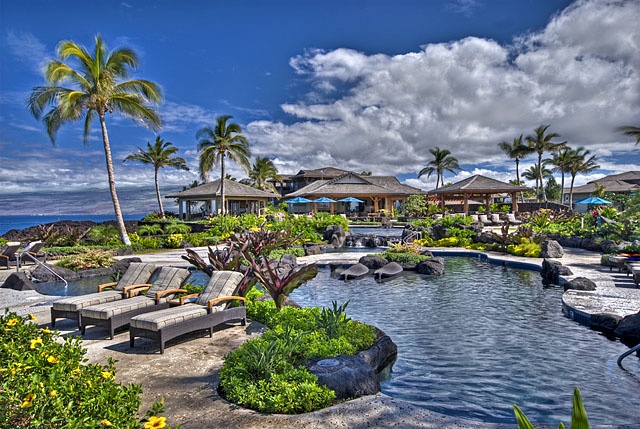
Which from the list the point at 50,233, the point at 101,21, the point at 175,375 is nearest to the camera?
the point at 175,375

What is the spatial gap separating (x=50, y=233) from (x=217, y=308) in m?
17.0

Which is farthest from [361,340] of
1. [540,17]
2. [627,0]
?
[540,17]

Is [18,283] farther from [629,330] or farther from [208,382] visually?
[629,330]

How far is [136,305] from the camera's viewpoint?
6223mm

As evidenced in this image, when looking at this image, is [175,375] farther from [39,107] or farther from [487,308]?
[39,107]

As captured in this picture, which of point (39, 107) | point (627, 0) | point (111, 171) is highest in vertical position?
point (627, 0)

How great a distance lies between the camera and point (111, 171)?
20.0m

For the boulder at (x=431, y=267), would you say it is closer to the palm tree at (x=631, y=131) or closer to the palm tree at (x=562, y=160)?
the palm tree at (x=631, y=131)

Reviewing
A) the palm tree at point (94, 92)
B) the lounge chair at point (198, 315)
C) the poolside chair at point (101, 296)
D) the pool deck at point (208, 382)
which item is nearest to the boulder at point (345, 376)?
the pool deck at point (208, 382)

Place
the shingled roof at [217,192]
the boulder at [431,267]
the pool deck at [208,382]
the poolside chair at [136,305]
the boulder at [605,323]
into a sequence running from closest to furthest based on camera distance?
the pool deck at [208,382] < the poolside chair at [136,305] < the boulder at [605,323] < the boulder at [431,267] < the shingled roof at [217,192]

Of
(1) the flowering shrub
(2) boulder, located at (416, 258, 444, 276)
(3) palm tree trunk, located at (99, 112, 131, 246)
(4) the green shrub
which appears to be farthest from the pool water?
(3) palm tree trunk, located at (99, 112, 131, 246)

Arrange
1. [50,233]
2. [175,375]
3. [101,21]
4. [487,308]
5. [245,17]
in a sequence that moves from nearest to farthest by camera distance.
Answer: [175,375] → [487,308] → [245,17] → [101,21] → [50,233]

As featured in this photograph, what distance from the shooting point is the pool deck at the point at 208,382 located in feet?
11.3

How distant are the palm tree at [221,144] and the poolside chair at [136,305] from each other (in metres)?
25.1
